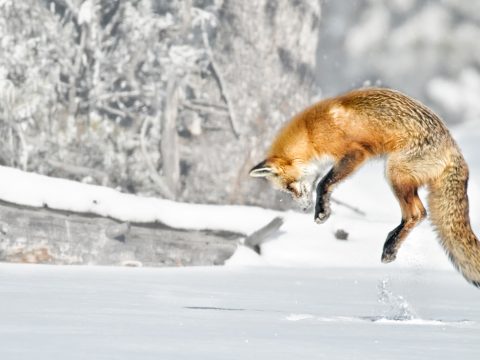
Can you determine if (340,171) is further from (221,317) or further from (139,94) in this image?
(139,94)

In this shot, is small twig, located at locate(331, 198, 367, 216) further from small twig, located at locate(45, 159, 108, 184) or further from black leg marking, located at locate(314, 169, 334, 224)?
black leg marking, located at locate(314, 169, 334, 224)

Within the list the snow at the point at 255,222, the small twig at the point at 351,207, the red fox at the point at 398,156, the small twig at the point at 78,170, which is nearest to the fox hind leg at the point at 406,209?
the red fox at the point at 398,156

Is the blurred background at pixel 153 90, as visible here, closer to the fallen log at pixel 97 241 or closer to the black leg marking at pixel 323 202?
the fallen log at pixel 97 241

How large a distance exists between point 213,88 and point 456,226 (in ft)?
31.0

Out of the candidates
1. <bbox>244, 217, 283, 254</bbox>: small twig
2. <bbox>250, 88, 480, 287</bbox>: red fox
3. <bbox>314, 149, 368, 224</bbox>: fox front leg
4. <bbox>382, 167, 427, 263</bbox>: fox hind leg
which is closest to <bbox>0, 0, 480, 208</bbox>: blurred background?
<bbox>244, 217, 283, 254</bbox>: small twig

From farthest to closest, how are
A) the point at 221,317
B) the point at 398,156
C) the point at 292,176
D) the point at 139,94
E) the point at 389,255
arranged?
1. the point at 139,94
2. the point at 292,176
3. the point at 398,156
4. the point at 389,255
5. the point at 221,317

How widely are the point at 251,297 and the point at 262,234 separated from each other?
5100 mm

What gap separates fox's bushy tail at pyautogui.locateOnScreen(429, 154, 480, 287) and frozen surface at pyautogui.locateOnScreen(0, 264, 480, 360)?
1.48 ft

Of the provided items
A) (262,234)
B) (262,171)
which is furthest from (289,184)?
(262,234)

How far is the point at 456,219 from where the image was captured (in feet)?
24.2

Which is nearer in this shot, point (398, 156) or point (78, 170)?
point (398, 156)

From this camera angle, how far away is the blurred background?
603 inches

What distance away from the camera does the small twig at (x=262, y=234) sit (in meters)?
14.4

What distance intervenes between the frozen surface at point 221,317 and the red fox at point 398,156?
670 millimetres
